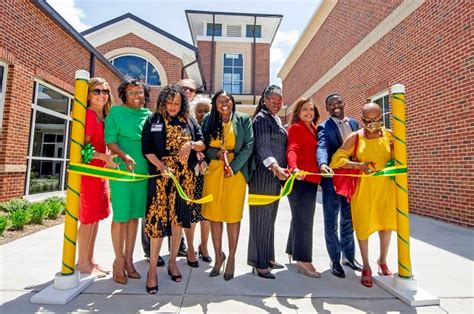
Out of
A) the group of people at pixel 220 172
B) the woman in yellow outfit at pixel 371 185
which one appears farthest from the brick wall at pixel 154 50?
the woman in yellow outfit at pixel 371 185

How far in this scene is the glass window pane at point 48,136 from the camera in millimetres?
7008

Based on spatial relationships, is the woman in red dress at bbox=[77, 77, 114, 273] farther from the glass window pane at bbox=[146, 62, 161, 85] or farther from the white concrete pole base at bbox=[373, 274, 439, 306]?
the glass window pane at bbox=[146, 62, 161, 85]

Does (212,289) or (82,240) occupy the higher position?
(82,240)

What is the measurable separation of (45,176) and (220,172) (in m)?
6.53

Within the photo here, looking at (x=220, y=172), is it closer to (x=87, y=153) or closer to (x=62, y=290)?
(x=87, y=153)

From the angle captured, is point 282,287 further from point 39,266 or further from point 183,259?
point 39,266

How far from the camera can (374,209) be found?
9.51 ft

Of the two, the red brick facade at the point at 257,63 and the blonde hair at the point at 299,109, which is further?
the red brick facade at the point at 257,63

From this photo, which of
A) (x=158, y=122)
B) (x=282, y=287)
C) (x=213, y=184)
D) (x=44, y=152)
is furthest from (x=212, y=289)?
(x=44, y=152)

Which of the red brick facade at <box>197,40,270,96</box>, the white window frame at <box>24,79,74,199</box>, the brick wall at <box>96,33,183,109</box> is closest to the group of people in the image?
the white window frame at <box>24,79,74,199</box>

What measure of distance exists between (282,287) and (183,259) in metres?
1.37

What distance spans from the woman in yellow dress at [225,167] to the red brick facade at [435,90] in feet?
15.0

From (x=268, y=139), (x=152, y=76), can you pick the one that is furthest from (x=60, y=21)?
(x=268, y=139)

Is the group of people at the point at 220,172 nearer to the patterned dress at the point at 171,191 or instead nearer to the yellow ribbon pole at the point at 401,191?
the patterned dress at the point at 171,191
